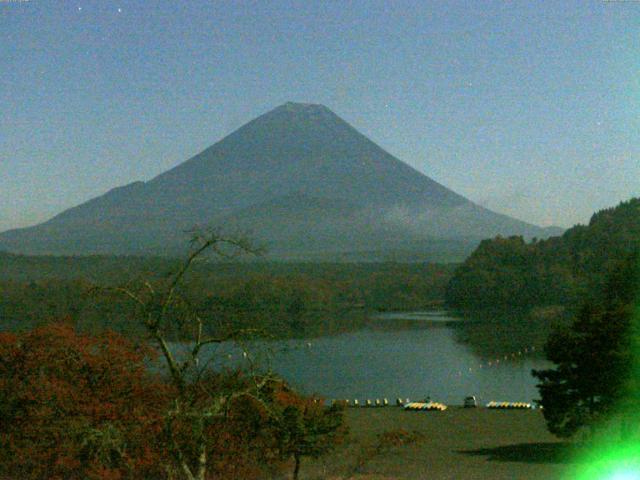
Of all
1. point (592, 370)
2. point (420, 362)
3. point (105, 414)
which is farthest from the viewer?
point (420, 362)

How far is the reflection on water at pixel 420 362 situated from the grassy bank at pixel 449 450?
300cm

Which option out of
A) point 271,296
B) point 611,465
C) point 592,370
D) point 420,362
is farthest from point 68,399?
point 271,296

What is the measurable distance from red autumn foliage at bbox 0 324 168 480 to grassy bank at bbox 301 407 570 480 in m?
2.80

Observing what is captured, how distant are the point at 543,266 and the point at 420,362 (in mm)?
39270

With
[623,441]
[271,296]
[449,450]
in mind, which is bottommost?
[271,296]

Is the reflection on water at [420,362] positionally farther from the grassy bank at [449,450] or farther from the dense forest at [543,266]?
the dense forest at [543,266]

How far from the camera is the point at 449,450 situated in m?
15.9

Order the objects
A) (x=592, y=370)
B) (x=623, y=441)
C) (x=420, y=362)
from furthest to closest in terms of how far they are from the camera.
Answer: (x=420, y=362), (x=592, y=370), (x=623, y=441)

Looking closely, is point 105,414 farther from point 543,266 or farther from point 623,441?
point 543,266

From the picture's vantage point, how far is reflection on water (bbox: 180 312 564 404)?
29.0m

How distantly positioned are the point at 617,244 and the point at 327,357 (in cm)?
4018

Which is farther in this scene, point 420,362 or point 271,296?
point 271,296

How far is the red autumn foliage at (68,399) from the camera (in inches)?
395

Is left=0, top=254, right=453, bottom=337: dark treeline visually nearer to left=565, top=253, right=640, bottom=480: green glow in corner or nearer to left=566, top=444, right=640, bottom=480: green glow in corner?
left=565, top=253, right=640, bottom=480: green glow in corner
